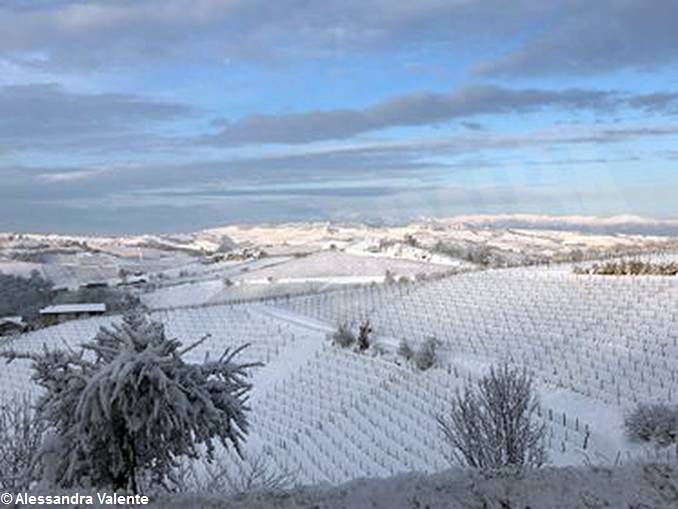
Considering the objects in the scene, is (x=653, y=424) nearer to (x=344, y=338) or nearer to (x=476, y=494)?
(x=476, y=494)

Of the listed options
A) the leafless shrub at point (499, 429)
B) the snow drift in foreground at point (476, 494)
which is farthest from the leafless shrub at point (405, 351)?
the snow drift in foreground at point (476, 494)

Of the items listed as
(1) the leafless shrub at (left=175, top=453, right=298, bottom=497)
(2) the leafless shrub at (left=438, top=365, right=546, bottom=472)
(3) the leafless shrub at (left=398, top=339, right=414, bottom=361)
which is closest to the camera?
(1) the leafless shrub at (left=175, top=453, right=298, bottom=497)

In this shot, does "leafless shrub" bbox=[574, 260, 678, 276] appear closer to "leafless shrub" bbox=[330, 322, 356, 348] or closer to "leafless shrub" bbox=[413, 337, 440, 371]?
"leafless shrub" bbox=[330, 322, 356, 348]

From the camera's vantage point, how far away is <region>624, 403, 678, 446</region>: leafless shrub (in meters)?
18.1

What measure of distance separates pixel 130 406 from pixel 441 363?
2401 centimetres

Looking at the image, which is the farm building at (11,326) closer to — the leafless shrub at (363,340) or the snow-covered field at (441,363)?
the snow-covered field at (441,363)

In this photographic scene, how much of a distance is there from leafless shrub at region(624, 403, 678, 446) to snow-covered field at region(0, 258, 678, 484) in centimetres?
40

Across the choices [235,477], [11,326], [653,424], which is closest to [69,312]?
[11,326]

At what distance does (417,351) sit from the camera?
34.2 meters

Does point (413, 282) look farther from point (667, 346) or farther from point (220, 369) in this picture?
point (220, 369)

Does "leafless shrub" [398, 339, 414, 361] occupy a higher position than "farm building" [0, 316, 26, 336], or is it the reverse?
"leafless shrub" [398, 339, 414, 361]

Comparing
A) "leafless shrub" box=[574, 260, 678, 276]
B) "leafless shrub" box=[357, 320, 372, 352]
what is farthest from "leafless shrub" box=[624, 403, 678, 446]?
"leafless shrub" box=[574, 260, 678, 276]

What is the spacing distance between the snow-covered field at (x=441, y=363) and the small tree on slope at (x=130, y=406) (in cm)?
554

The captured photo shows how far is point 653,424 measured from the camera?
18.8 m
